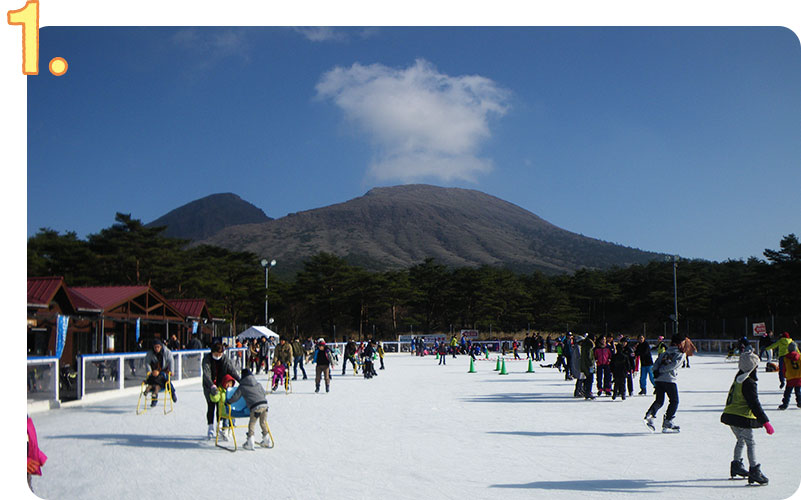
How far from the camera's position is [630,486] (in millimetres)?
6562

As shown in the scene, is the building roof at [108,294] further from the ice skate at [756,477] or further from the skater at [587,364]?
the ice skate at [756,477]

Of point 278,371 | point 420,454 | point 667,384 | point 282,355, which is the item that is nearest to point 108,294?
point 282,355

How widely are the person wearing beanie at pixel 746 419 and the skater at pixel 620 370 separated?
8120 mm

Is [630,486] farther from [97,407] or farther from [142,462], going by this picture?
[97,407]

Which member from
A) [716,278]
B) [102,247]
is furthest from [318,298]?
[716,278]

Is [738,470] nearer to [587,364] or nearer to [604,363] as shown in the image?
[587,364]

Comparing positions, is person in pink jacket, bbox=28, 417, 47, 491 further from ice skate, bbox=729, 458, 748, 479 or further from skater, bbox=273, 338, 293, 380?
skater, bbox=273, 338, 293, 380

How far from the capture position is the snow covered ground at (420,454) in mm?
6551

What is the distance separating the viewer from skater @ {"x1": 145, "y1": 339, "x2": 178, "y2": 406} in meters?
13.4

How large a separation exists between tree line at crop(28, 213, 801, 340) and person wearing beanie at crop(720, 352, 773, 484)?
4181cm

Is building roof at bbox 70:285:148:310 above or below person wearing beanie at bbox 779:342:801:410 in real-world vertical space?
above

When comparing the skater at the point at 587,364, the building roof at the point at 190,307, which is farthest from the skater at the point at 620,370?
the building roof at the point at 190,307

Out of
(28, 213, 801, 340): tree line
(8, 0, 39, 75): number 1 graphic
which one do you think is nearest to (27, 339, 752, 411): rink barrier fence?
(8, 0, 39, 75): number 1 graphic

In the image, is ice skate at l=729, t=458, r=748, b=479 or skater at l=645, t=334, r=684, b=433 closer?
ice skate at l=729, t=458, r=748, b=479
